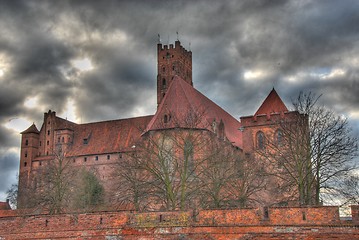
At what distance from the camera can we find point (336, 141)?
27922 mm

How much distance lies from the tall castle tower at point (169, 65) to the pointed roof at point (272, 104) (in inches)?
677

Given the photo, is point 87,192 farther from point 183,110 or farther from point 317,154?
point 317,154

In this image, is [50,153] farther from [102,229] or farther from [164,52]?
[102,229]

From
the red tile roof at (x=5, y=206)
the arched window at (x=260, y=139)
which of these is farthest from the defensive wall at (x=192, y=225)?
the red tile roof at (x=5, y=206)

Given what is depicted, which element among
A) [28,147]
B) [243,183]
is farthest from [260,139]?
[28,147]

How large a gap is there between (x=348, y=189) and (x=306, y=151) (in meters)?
3.18

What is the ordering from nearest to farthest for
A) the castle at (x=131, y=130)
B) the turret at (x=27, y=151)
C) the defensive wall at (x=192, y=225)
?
the defensive wall at (x=192, y=225)
the castle at (x=131, y=130)
the turret at (x=27, y=151)

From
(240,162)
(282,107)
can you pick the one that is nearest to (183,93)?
(282,107)

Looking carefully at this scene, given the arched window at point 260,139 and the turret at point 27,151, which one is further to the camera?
the turret at point 27,151

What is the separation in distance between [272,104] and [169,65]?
65.3 ft

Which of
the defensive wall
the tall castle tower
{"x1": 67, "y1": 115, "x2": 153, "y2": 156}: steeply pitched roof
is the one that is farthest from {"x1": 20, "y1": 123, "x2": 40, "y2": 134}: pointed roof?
the defensive wall

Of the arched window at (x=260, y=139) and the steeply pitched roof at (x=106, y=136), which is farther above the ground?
the steeply pitched roof at (x=106, y=136)

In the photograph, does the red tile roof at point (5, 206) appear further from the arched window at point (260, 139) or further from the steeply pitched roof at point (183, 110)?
the arched window at point (260, 139)

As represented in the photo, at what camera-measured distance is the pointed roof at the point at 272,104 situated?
1939 inches
